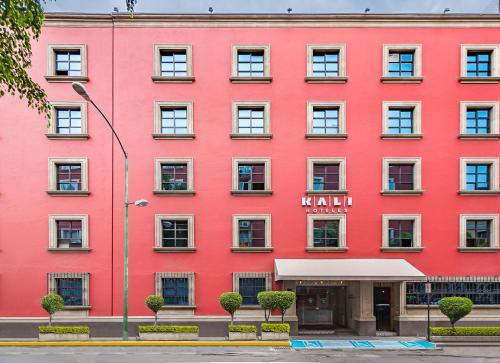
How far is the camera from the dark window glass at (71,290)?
60.4 ft

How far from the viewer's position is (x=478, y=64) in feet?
63.3

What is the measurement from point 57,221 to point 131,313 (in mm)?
6682

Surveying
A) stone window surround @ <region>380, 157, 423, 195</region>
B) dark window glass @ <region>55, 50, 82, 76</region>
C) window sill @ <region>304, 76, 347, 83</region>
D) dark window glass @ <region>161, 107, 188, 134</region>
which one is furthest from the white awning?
dark window glass @ <region>55, 50, 82, 76</region>

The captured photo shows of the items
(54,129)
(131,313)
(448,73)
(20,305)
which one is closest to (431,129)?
(448,73)

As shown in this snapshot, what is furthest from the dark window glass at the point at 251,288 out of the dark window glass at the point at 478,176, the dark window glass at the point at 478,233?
the dark window glass at the point at 478,176

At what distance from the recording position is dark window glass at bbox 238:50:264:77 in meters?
19.3

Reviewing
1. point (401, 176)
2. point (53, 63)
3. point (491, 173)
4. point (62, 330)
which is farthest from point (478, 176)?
point (53, 63)

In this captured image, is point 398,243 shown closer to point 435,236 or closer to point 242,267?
point 435,236

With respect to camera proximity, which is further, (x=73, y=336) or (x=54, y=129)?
(x=54, y=129)

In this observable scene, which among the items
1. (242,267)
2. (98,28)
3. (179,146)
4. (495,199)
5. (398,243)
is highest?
(98,28)

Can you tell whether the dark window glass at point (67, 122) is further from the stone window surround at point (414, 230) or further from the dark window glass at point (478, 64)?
the dark window glass at point (478, 64)

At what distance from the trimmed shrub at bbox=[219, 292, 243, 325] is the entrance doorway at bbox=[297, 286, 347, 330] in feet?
14.5

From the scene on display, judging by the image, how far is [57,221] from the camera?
1864 centimetres

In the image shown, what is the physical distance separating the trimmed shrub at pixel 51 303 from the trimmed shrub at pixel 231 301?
27.8 ft
